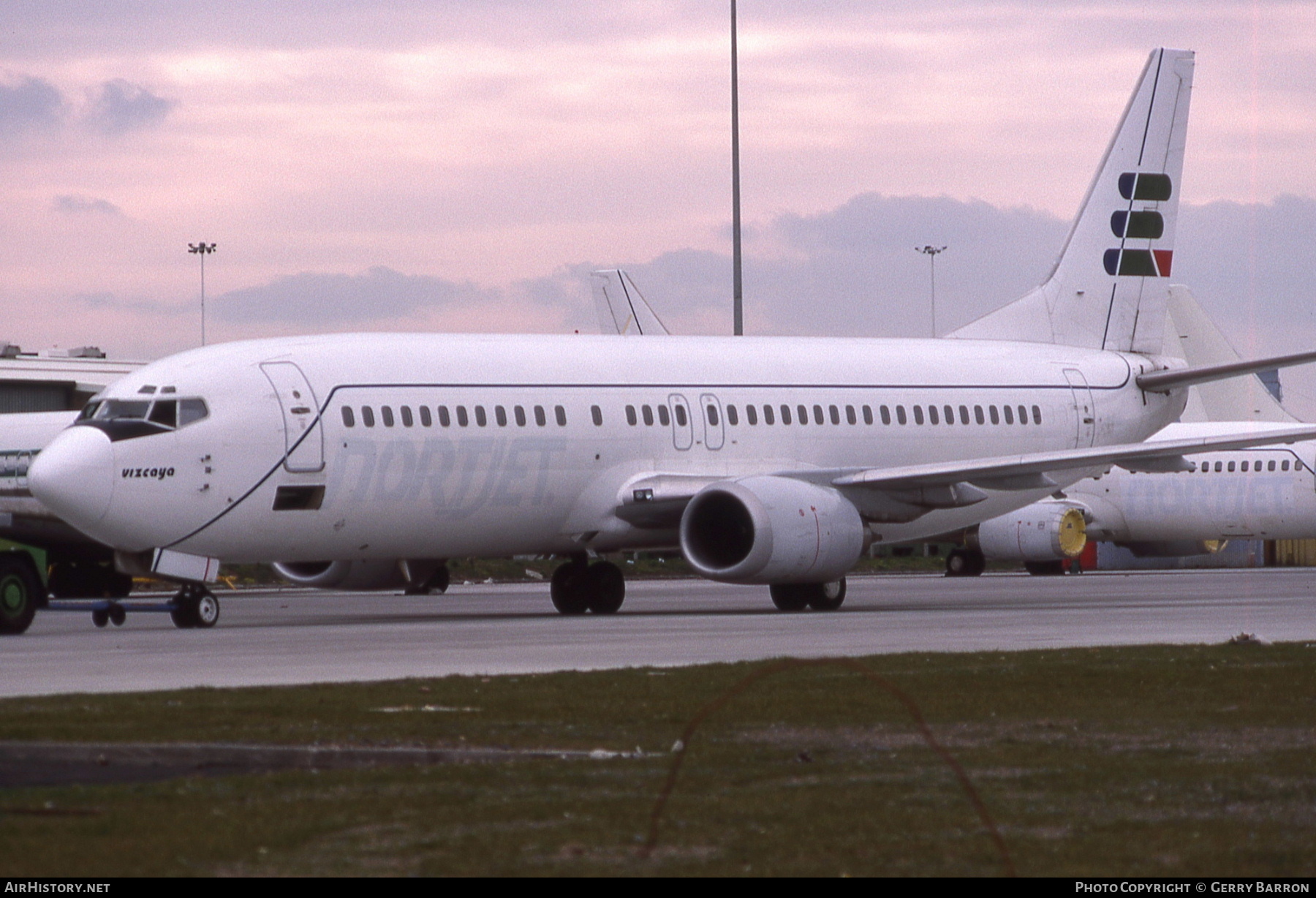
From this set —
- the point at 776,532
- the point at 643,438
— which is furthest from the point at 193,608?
the point at 776,532

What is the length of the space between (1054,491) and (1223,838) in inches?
1011

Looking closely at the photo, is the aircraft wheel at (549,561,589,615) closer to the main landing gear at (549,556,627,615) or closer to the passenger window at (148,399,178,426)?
the main landing gear at (549,556,627,615)

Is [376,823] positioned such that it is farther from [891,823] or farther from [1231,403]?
[1231,403]

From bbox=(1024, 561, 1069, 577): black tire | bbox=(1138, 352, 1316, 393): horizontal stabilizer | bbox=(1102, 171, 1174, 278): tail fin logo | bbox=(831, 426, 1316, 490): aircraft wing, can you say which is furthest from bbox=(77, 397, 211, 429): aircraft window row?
bbox=(1024, 561, 1069, 577): black tire

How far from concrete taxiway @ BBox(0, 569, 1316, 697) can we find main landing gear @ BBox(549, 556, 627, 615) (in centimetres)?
38

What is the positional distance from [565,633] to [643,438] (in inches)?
257

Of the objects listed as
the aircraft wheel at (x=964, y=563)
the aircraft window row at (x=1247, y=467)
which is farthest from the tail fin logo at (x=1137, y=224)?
the aircraft window row at (x=1247, y=467)

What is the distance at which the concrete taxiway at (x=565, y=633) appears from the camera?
18500 mm

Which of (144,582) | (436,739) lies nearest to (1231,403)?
(144,582)

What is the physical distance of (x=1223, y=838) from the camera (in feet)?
28.9

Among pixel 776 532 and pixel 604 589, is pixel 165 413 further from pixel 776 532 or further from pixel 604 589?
pixel 776 532

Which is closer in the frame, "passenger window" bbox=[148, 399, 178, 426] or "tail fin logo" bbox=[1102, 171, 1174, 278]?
"passenger window" bbox=[148, 399, 178, 426]

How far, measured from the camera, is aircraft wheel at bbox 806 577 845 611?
30.5m

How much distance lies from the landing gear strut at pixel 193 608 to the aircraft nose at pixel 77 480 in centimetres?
184
